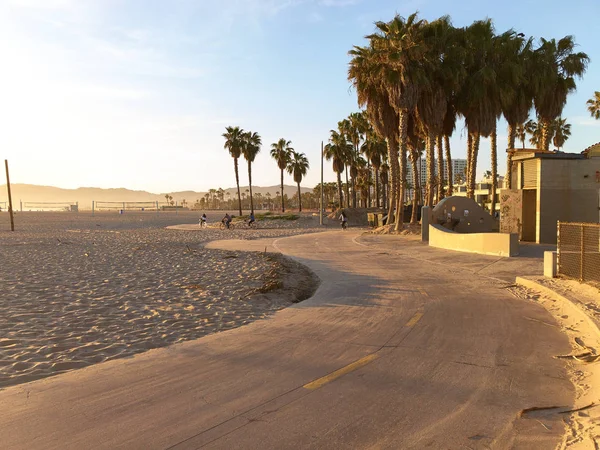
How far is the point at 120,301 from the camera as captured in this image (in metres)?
10.3

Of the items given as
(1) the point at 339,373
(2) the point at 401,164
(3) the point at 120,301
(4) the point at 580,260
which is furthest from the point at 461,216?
(1) the point at 339,373

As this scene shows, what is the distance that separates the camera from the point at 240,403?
15.5 feet

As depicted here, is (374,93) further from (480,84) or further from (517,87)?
(517,87)

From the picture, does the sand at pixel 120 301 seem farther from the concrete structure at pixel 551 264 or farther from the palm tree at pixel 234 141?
the palm tree at pixel 234 141

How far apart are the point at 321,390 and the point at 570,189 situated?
2238cm

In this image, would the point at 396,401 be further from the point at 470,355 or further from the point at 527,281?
the point at 527,281

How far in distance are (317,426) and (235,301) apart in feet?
21.2

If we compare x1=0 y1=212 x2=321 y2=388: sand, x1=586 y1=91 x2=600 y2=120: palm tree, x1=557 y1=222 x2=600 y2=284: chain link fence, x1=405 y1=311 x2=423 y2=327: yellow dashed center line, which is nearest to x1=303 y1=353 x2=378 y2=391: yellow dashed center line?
x1=405 y1=311 x2=423 y2=327: yellow dashed center line

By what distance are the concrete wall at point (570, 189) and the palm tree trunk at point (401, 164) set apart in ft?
33.5

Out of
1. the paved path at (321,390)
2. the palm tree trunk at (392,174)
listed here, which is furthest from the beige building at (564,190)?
the paved path at (321,390)

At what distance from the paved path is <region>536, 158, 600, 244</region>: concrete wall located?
16.2 metres

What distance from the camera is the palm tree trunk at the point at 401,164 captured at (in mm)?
30828

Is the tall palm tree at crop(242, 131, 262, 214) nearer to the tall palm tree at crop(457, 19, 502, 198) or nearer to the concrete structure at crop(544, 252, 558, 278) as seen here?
the tall palm tree at crop(457, 19, 502, 198)

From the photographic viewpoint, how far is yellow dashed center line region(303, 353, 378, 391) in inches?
205
